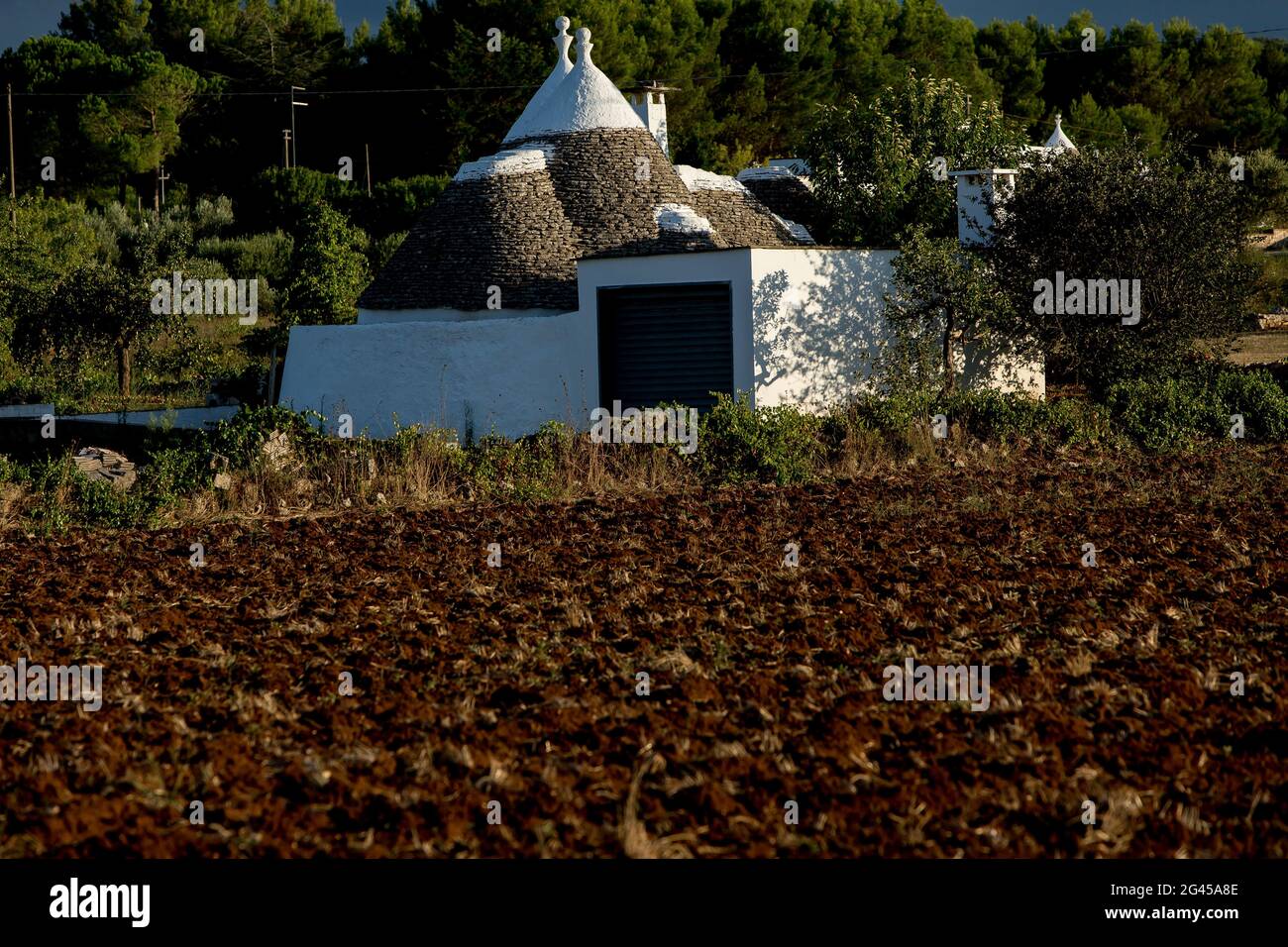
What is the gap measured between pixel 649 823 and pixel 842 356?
17.1m

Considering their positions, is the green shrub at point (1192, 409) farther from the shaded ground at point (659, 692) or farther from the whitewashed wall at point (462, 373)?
the whitewashed wall at point (462, 373)

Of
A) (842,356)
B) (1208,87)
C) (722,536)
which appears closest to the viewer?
(722,536)

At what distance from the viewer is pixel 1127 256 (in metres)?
21.3

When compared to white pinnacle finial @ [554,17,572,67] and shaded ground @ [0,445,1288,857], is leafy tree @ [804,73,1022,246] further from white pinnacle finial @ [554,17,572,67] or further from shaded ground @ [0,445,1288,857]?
shaded ground @ [0,445,1288,857]

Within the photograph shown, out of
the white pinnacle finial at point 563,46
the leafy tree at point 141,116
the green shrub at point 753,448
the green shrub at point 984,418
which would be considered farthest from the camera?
the leafy tree at point 141,116

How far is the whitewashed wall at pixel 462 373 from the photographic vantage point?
22.9 metres

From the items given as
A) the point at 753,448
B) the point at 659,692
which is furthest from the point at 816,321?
the point at 659,692

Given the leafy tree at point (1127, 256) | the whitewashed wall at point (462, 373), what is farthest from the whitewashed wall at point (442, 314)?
the leafy tree at point (1127, 256)

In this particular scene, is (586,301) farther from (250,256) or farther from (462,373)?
(250,256)

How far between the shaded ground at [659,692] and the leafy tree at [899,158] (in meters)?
16.0
